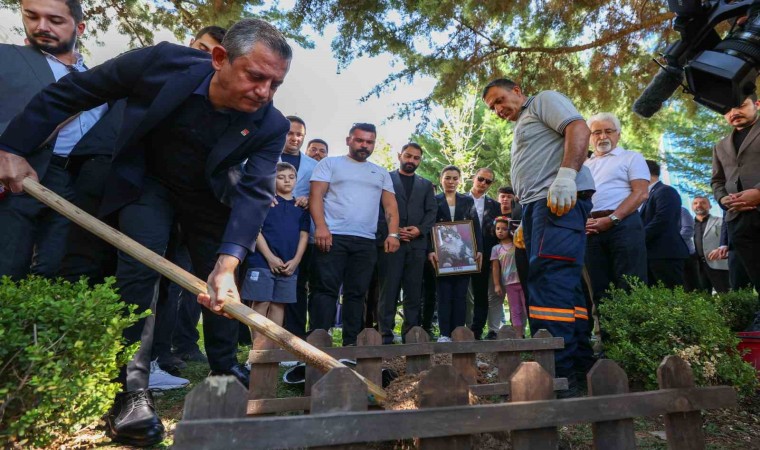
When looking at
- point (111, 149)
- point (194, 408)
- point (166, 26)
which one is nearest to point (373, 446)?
point (194, 408)

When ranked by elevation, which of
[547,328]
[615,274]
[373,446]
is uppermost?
[615,274]

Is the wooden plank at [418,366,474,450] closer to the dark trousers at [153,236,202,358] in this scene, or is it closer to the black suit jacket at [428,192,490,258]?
the dark trousers at [153,236,202,358]

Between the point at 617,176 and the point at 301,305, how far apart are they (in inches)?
125

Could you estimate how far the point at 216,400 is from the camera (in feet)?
5.29

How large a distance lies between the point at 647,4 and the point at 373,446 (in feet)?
18.9

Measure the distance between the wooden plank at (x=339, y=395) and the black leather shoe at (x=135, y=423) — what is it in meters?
1.05

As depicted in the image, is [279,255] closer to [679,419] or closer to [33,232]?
[33,232]

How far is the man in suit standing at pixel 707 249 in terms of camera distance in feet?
25.5

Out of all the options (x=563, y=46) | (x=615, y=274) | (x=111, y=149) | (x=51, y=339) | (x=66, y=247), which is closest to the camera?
(x=51, y=339)

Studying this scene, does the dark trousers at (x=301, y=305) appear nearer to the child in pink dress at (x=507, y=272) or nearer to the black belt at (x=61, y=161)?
the child in pink dress at (x=507, y=272)

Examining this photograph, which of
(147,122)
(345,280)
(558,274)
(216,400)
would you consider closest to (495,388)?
(558,274)

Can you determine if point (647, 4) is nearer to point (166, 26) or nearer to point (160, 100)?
point (160, 100)

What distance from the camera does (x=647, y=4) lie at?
607 cm

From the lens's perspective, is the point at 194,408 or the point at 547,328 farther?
the point at 547,328
